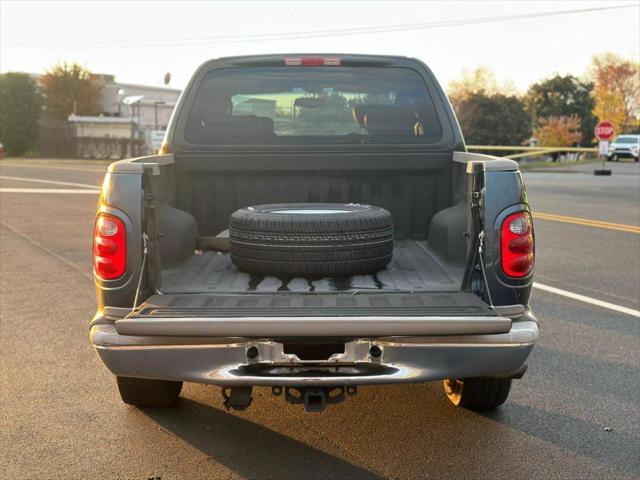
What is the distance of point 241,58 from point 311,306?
2253 millimetres

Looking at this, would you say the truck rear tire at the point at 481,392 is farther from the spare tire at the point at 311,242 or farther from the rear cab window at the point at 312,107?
the rear cab window at the point at 312,107

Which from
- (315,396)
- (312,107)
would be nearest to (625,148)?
(312,107)

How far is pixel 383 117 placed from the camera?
491 cm

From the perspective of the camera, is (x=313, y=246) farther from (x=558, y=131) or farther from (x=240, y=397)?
(x=558, y=131)

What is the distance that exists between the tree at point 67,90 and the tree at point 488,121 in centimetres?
3050

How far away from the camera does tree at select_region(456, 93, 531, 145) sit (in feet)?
189

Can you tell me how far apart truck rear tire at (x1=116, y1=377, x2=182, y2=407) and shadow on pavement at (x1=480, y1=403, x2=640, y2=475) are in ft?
5.69

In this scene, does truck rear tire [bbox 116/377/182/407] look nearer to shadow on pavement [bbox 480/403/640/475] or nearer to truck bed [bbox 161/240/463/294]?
truck bed [bbox 161/240/463/294]

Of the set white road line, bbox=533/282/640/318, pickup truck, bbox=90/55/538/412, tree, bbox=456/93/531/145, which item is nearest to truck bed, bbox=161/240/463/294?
pickup truck, bbox=90/55/538/412

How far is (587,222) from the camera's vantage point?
42.0 feet

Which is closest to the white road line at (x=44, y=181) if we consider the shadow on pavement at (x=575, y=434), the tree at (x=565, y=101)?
the shadow on pavement at (x=575, y=434)

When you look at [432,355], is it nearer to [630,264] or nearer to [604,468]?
[604,468]

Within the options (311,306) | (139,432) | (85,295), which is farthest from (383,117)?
(85,295)

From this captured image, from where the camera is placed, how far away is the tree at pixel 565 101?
7494 cm
